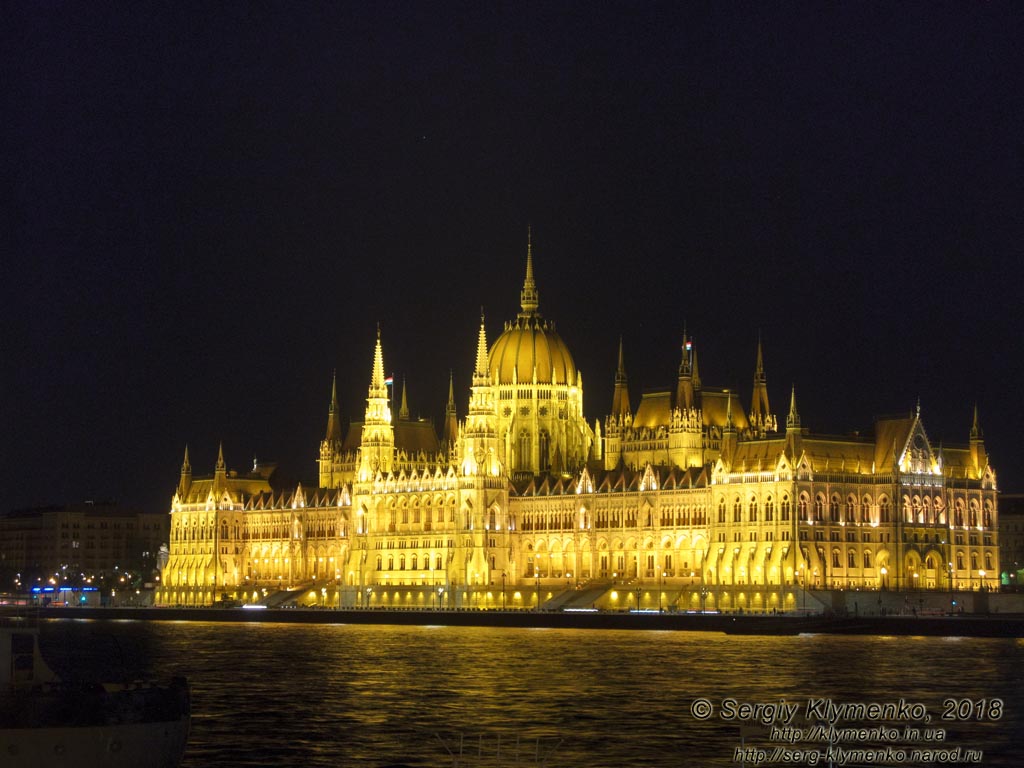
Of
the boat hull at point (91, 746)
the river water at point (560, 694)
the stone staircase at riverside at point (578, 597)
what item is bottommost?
the boat hull at point (91, 746)

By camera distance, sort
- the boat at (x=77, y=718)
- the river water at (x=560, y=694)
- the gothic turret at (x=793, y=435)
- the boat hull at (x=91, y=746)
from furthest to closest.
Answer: the gothic turret at (x=793, y=435), the river water at (x=560, y=694), the boat at (x=77, y=718), the boat hull at (x=91, y=746)

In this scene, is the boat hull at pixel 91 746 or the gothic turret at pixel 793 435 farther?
the gothic turret at pixel 793 435

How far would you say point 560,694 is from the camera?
94.3 meters

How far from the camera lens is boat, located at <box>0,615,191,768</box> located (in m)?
58.3

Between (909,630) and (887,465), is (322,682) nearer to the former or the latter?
(909,630)

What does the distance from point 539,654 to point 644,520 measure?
229 feet

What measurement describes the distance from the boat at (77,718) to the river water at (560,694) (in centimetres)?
604

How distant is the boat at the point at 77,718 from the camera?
5831cm

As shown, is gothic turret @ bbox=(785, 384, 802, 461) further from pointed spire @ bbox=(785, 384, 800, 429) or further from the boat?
the boat

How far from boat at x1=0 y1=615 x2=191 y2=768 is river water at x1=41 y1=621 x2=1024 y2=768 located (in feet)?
19.8

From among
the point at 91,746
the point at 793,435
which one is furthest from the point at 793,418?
the point at 91,746

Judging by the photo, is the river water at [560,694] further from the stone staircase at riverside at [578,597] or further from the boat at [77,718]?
the stone staircase at riverside at [578,597]

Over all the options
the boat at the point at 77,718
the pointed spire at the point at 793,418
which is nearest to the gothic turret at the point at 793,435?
the pointed spire at the point at 793,418

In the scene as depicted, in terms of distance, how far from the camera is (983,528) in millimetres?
188625
